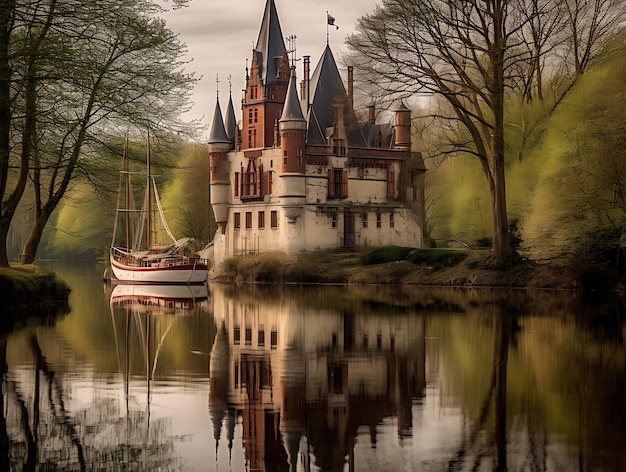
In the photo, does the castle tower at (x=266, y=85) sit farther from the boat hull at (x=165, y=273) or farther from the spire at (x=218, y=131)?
the boat hull at (x=165, y=273)

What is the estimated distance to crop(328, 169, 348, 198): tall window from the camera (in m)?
72.2

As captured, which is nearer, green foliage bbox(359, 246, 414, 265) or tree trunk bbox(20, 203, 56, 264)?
tree trunk bbox(20, 203, 56, 264)

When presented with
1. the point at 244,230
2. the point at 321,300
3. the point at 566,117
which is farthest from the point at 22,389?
the point at 244,230

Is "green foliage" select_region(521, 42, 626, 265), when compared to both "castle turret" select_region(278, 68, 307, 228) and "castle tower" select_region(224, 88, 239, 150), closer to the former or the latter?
"castle turret" select_region(278, 68, 307, 228)

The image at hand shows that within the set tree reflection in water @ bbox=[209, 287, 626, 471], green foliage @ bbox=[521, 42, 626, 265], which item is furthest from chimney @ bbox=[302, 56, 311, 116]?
tree reflection in water @ bbox=[209, 287, 626, 471]

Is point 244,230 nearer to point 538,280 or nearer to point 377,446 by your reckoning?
point 538,280

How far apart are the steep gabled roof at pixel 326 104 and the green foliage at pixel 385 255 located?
1355cm

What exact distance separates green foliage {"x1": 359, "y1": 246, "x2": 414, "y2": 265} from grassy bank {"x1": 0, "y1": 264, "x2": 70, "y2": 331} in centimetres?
2649

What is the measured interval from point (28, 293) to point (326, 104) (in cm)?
4409

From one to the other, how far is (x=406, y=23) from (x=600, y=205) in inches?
442

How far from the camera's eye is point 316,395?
14992 mm

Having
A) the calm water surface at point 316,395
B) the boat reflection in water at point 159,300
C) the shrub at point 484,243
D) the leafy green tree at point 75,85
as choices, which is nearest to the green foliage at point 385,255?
the shrub at point 484,243

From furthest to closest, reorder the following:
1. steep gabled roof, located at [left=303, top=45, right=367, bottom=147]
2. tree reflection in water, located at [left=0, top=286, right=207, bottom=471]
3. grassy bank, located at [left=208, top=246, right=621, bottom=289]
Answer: steep gabled roof, located at [left=303, top=45, right=367, bottom=147], grassy bank, located at [left=208, top=246, right=621, bottom=289], tree reflection in water, located at [left=0, top=286, right=207, bottom=471]

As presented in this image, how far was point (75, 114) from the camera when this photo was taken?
3550 cm
